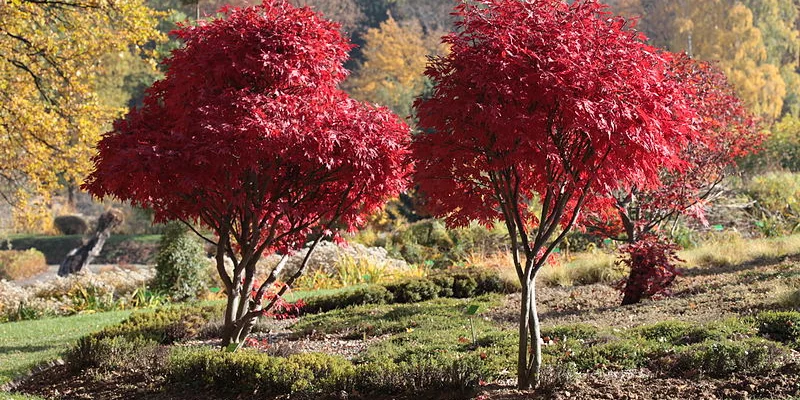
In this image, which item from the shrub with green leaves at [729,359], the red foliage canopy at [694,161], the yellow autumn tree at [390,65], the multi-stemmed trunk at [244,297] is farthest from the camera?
the yellow autumn tree at [390,65]

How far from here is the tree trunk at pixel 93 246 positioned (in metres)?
17.5

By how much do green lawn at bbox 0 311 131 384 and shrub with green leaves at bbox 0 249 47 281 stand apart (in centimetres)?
1184

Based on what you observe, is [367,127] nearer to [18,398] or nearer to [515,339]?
[515,339]

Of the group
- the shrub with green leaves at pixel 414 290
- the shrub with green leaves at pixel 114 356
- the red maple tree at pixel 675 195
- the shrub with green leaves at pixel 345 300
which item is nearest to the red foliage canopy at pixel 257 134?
the shrub with green leaves at pixel 114 356

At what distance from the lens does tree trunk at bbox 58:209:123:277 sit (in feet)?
57.3

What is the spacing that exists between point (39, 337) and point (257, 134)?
19.2ft

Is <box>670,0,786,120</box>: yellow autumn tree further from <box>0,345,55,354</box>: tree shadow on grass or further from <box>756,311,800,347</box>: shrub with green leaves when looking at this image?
<box>0,345,55,354</box>: tree shadow on grass

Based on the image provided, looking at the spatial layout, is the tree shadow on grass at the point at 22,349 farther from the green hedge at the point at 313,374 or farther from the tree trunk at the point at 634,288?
the tree trunk at the point at 634,288

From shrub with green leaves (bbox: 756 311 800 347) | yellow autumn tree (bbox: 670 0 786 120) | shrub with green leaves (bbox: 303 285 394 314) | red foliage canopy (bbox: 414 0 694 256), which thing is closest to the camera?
red foliage canopy (bbox: 414 0 694 256)

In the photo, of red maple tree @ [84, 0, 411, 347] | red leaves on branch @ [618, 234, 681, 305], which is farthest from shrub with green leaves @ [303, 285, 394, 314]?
red maple tree @ [84, 0, 411, 347]

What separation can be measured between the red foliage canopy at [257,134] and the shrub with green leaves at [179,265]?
6.21m

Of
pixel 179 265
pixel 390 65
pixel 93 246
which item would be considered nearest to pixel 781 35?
pixel 390 65

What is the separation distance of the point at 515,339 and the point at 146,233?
24.6 m

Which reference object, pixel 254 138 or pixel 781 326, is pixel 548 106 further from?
pixel 781 326
